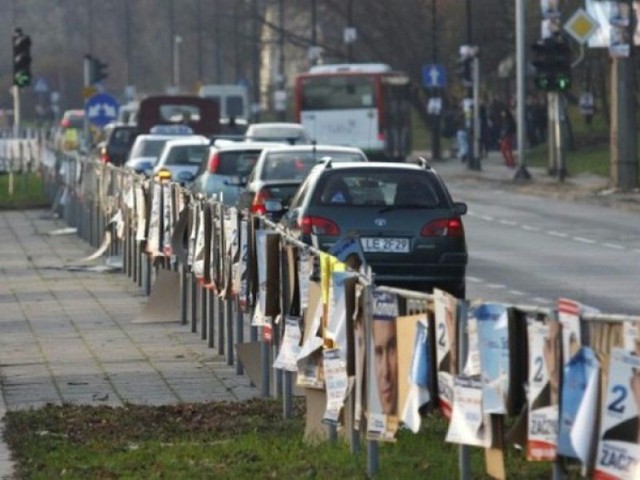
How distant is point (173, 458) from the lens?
37.1ft

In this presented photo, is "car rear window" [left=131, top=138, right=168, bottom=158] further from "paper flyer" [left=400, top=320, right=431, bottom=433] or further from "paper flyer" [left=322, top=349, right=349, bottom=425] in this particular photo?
"paper flyer" [left=400, top=320, right=431, bottom=433]

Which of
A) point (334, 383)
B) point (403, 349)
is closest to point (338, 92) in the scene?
point (334, 383)

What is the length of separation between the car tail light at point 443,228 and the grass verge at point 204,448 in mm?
6990

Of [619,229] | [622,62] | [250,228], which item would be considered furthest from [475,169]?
[250,228]

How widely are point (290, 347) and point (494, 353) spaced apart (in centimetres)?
364

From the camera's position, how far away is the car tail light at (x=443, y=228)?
67.7 ft

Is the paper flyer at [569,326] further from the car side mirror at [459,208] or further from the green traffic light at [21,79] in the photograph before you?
the green traffic light at [21,79]

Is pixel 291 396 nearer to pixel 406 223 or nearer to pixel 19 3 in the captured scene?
pixel 406 223

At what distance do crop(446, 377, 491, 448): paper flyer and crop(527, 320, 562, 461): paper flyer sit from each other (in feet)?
1.75

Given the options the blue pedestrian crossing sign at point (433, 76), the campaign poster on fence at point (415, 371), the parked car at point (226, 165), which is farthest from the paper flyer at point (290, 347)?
the blue pedestrian crossing sign at point (433, 76)

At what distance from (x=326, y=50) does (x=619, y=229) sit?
179ft

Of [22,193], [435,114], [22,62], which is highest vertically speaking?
[22,62]

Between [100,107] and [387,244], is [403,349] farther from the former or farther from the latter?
[100,107]

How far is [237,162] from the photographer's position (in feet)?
102
